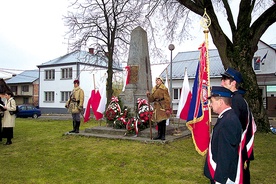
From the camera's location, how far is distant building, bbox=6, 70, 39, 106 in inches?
1800

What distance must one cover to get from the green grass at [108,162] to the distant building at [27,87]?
3846cm

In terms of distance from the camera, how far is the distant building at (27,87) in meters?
45.7

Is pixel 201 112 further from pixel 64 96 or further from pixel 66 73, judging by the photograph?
pixel 64 96

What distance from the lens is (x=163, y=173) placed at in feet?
19.4

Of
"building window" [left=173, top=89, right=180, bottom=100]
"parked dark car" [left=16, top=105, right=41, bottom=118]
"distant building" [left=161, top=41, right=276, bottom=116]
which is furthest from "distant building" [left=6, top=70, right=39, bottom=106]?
"building window" [left=173, top=89, right=180, bottom=100]

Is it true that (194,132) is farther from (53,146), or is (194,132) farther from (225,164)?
(53,146)

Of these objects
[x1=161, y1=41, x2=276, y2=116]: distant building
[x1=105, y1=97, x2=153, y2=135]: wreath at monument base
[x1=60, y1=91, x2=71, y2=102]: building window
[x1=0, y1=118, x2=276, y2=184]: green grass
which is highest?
[x1=161, y1=41, x2=276, y2=116]: distant building

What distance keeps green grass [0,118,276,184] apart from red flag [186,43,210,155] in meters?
0.99

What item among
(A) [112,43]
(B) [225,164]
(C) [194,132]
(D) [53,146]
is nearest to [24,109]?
(A) [112,43]

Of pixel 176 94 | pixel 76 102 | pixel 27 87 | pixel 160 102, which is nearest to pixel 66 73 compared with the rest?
pixel 27 87

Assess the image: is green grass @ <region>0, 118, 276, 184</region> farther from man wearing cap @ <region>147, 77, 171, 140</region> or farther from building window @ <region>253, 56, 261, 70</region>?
building window @ <region>253, 56, 261, 70</region>

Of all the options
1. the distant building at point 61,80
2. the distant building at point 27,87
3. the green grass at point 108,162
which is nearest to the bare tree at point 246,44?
the green grass at point 108,162

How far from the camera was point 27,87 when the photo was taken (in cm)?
4641

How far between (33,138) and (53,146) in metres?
1.95
